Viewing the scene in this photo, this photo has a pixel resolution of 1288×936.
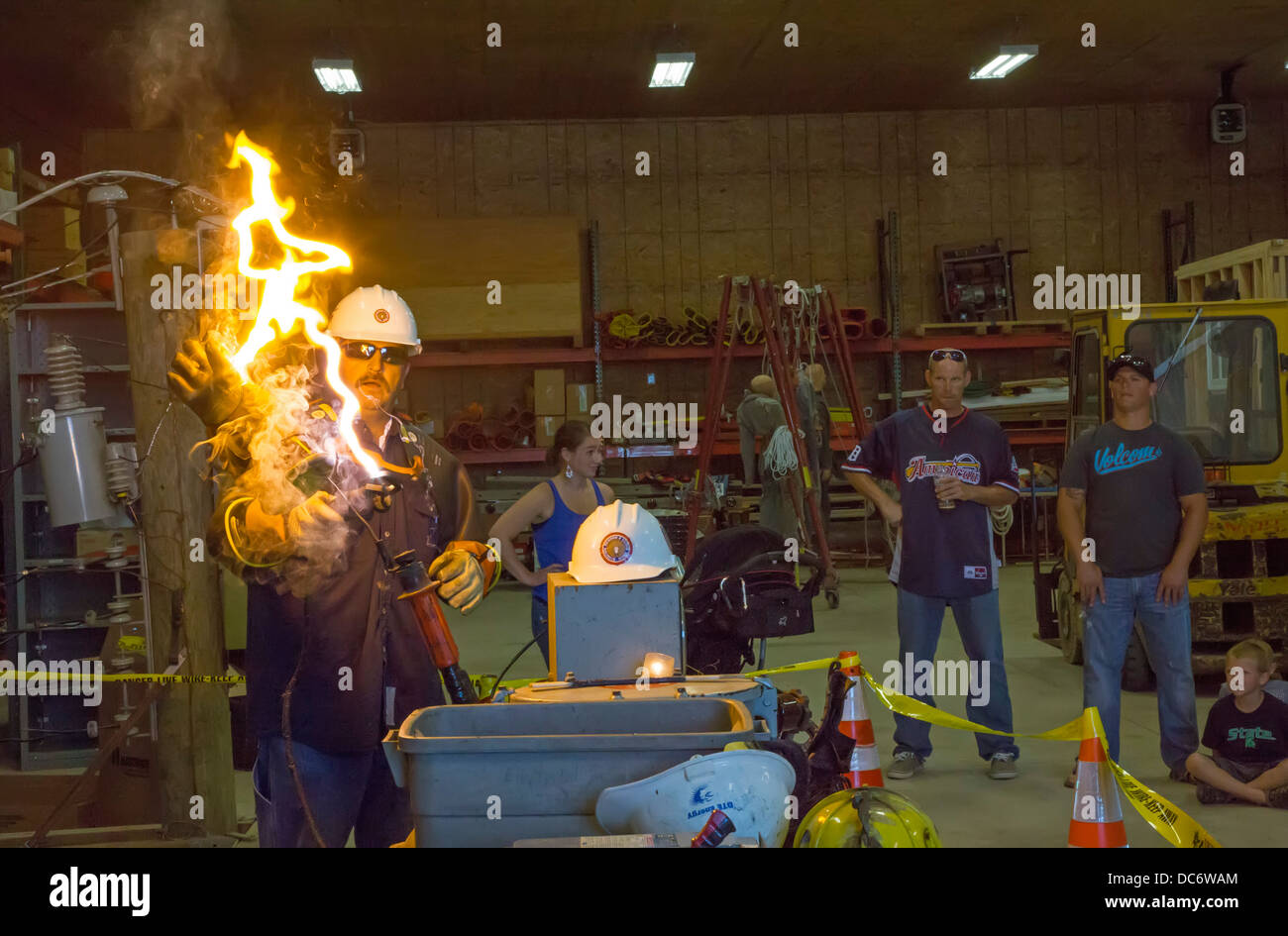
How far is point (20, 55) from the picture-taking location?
12008 mm

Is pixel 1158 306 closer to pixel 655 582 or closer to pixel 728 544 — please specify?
pixel 728 544

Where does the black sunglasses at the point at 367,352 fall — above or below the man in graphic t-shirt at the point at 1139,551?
above

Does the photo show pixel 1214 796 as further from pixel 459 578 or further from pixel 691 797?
pixel 691 797

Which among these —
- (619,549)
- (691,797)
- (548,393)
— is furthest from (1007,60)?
(691,797)

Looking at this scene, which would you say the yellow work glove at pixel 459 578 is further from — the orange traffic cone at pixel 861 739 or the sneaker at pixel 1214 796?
the sneaker at pixel 1214 796

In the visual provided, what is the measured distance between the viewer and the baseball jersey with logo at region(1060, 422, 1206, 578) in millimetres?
5328

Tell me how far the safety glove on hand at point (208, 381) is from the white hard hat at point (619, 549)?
1.07 m

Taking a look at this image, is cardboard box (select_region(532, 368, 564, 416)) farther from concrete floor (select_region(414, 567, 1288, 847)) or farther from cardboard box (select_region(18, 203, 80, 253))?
cardboard box (select_region(18, 203, 80, 253))

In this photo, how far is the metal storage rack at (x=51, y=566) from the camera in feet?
22.4

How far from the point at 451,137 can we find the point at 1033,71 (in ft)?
23.7

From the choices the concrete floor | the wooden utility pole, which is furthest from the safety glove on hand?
the concrete floor

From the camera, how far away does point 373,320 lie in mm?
3471

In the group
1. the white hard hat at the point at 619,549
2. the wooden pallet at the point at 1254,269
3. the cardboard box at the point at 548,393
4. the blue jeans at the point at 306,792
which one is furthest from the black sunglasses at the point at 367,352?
the cardboard box at the point at 548,393
